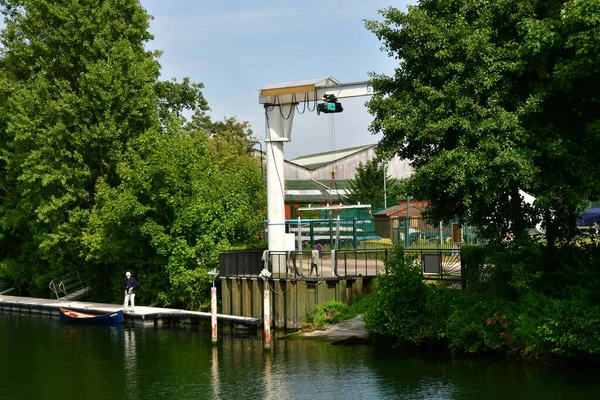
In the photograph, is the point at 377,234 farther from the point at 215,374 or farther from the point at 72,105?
the point at 215,374

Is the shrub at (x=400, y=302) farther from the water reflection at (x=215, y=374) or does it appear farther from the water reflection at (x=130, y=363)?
the water reflection at (x=130, y=363)

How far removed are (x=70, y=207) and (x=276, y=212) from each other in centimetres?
1658

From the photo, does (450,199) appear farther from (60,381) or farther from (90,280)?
(90,280)

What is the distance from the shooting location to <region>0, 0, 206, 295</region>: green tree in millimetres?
44250

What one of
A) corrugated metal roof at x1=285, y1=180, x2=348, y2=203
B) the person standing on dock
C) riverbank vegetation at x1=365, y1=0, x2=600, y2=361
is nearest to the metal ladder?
the person standing on dock

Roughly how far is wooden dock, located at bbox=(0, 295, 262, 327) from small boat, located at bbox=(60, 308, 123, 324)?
1.76 ft

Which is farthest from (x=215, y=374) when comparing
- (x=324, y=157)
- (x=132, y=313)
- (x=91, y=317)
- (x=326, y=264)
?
(x=324, y=157)

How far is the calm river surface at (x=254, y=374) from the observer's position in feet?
74.6

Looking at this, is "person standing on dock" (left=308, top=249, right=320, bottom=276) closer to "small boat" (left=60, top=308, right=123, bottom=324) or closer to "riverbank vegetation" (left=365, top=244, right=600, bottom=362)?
"riverbank vegetation" (left=365, top=244, right=600, bottom=362)

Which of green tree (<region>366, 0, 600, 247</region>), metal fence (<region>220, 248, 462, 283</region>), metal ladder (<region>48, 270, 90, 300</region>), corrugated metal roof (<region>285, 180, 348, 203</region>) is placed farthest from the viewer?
corrugated metal roof (<region>285, 180, 348, 203</region>)

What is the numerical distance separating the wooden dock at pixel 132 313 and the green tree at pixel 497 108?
11.2 m

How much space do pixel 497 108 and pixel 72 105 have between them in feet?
86.3

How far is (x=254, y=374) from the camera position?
25.6 m

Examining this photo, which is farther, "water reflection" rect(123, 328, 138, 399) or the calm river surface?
"water reflection" rect(123, 328, 138, 399)
